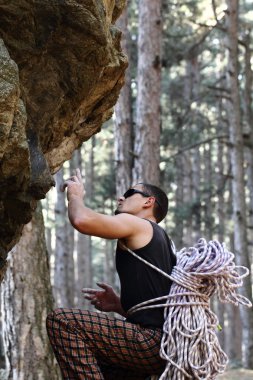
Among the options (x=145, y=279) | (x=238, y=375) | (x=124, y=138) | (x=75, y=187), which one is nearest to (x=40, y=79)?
(x=75, y=187)

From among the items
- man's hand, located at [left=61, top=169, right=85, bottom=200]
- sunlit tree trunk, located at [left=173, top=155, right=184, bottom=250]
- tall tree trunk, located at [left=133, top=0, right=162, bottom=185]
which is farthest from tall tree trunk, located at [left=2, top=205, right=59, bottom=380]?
sunlit tree trunk, located at [left=173, top=155, right=184, bottom=250]

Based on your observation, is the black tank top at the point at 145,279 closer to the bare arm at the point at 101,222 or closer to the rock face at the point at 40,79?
the bare arm at the point at 101,222

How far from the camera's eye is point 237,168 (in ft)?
50.1

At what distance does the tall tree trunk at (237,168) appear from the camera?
49.3 feet

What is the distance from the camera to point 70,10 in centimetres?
438

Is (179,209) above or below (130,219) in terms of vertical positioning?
above

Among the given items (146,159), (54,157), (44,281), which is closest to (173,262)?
(54,157)

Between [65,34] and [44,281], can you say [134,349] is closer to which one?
[65,34]

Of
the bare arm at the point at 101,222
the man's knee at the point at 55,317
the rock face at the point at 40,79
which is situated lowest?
the man's knee at the point at 55,317

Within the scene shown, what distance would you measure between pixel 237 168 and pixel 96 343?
11217 millimetres

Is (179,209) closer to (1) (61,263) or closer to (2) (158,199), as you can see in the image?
(1) (61,263)

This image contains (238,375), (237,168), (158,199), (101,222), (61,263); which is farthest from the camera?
(61,263)

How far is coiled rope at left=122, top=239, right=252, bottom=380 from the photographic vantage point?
4508 mm

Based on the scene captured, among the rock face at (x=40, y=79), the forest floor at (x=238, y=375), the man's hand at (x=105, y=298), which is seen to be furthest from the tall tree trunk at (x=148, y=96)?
the rock face at (x=40, y=79)
